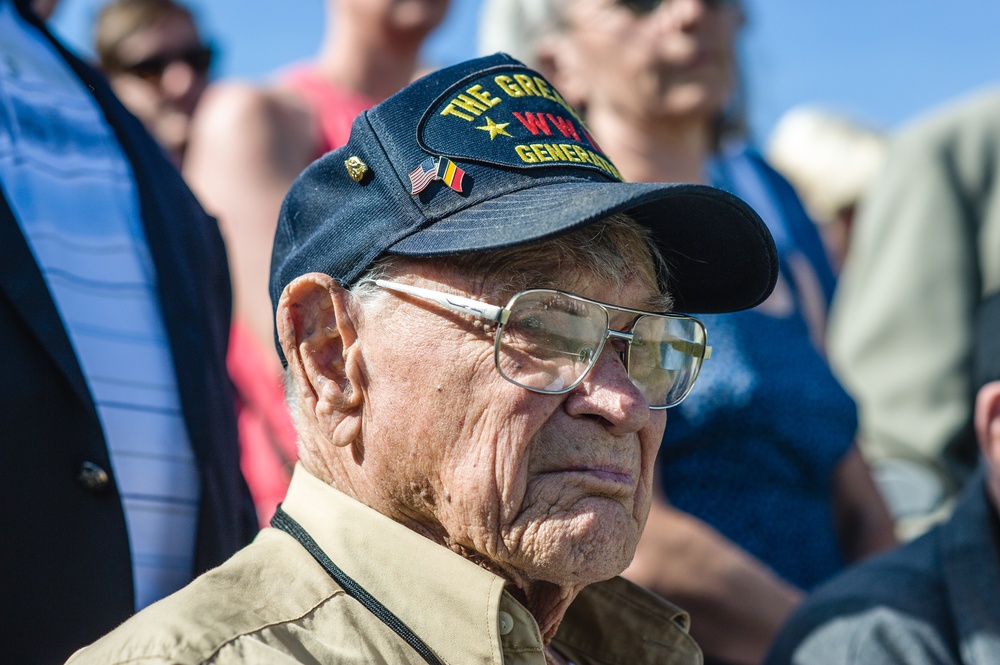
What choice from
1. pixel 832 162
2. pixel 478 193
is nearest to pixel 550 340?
pixel 478 193

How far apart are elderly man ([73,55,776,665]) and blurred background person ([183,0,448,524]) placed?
1.21m

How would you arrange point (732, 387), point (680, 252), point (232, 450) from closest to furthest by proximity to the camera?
point (680, 252)
point (232, 450)
point (732, 387)

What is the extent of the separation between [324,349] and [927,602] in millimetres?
1604

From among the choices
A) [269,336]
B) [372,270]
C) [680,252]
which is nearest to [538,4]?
[269,336]

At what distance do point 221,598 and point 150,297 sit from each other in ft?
2.70

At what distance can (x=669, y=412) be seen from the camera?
298 centimetres

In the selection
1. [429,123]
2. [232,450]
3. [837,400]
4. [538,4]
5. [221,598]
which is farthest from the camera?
[538,4]

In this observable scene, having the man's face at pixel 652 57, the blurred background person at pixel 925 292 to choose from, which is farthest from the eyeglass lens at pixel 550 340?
the blurred background person at pixel 925 292

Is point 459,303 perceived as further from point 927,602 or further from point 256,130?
point 256,130

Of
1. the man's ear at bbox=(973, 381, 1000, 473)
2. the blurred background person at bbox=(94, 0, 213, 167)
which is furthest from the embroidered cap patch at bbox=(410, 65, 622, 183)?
the blurred background person at bbox=(94, 0, 213, 167)

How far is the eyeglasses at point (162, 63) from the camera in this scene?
4641 mm

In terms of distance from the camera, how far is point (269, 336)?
10.6ft

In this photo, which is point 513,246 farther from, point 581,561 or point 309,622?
point 309,622

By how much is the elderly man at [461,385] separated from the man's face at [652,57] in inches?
60.7
